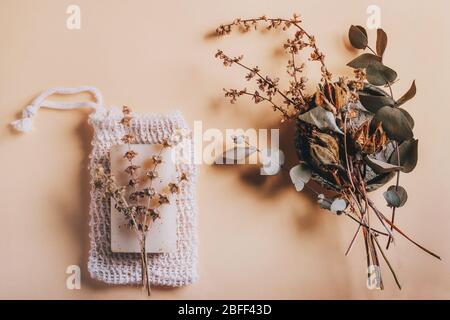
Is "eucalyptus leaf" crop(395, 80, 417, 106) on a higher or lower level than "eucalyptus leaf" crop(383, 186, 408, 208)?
higher

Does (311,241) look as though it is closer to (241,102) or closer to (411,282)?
(411,282)

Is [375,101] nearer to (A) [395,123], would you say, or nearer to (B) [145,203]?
(A) [395,123]

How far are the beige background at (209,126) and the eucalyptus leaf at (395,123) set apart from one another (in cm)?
15

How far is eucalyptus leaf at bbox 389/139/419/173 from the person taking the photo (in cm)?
88

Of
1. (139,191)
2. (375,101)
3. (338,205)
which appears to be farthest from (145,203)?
(375,101)

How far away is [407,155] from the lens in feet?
2.92

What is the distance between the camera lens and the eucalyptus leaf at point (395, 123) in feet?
2.79

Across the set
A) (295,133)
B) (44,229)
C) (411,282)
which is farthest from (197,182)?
(411,282)

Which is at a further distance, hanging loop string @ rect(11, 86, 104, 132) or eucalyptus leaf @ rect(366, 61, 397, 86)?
hanging loop string @ rect(11, 86, 104, 132)

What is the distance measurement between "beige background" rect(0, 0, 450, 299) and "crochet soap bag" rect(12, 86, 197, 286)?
0.04 m

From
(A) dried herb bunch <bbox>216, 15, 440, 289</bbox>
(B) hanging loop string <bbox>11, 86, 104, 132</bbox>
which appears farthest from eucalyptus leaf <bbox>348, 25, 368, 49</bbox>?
(B) hanging loop string <bbox>11, 86, 104, 132</bbox>

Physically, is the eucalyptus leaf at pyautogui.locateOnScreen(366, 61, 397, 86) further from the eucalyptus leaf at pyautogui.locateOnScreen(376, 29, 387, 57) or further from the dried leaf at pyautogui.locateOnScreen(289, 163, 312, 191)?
the dried leaf at pyautogui.locateOnScreen(289, 163, 312, 191)

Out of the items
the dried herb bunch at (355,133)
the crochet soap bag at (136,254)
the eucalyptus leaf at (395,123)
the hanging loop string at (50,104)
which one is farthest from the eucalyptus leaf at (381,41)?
the hanging loop string at (50,104)

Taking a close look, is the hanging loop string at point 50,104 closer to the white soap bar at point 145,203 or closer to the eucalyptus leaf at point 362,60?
the white soap bar at point 145,203
